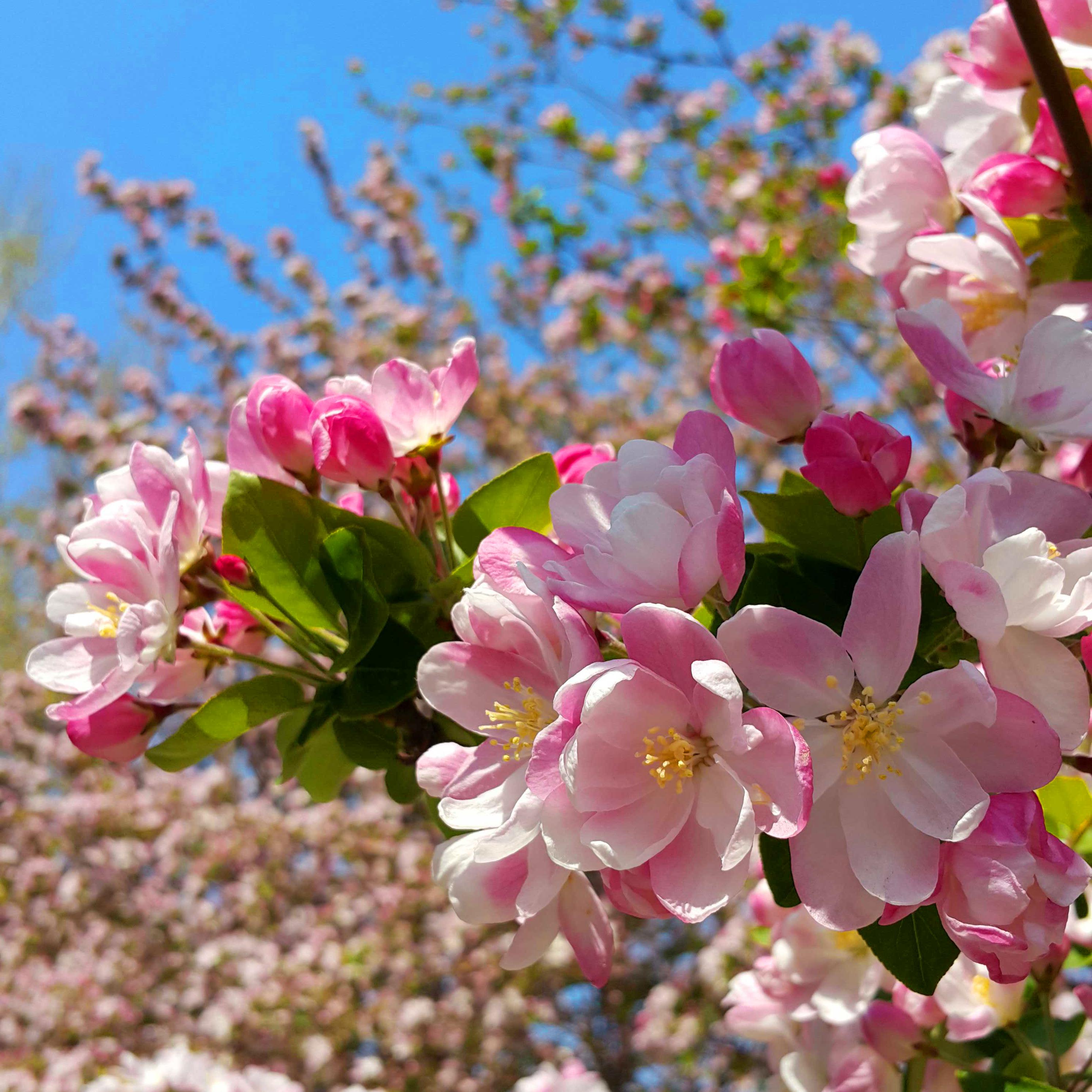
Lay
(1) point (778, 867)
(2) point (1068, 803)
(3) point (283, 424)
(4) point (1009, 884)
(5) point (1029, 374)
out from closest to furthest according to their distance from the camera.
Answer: (4) point (1009, 884), (1) point (778, 867), (5) point (1029, 374), (3) point (283, 424), (2) point (1068, 803)

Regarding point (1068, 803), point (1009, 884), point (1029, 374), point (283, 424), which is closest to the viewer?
point (1009, 884)

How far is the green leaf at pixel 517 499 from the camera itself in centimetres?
87

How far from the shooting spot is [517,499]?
88 centimetres

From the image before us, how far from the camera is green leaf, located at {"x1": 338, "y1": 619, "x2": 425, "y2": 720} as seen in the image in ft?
2.71

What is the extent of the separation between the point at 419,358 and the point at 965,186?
17.2ft

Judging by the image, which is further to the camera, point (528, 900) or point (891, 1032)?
point (891, 1032)

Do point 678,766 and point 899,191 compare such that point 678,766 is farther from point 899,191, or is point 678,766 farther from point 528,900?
point 899,191

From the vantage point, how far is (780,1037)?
123cm

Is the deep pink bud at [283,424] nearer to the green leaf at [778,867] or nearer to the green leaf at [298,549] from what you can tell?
the green leaf at [298,549]

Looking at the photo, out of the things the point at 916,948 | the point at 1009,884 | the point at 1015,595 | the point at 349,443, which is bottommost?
the point at 916,948

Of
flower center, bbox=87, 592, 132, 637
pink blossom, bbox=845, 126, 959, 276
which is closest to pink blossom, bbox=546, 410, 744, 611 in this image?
flower center, bbox=87, 592, 132, 637

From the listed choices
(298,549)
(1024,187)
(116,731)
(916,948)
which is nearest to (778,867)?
(916,948)

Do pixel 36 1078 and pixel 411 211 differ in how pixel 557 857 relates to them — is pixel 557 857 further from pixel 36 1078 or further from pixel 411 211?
pixel 411 211

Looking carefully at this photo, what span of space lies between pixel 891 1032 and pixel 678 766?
2.13ft
